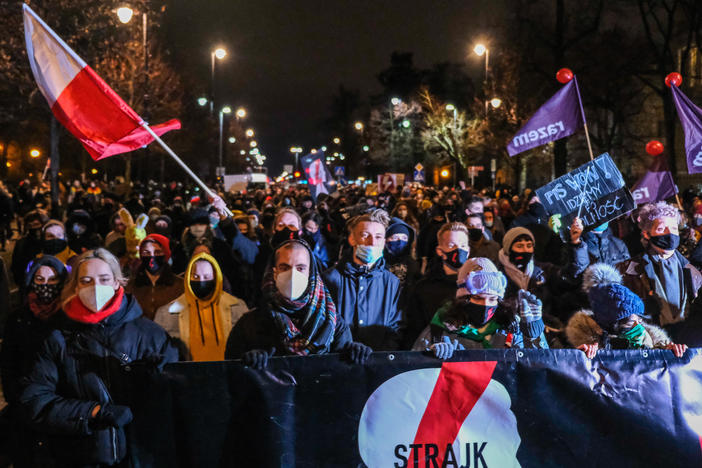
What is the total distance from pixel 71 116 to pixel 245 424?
12.5ft

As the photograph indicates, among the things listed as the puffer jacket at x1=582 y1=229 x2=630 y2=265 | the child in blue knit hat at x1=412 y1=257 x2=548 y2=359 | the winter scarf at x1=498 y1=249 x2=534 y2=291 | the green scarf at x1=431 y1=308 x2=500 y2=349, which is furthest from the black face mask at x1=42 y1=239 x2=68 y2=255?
the puffer jacket at x1=582 y1=229 x2=630 y2=265

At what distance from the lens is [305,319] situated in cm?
395

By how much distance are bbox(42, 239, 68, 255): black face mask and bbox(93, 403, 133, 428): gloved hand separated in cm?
484

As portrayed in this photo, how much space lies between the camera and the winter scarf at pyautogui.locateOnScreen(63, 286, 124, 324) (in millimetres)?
3834

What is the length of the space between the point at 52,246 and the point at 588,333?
6.13 metres

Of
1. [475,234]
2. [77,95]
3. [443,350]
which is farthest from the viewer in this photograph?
[475,234]

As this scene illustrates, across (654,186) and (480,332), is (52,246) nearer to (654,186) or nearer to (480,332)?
(480,332)

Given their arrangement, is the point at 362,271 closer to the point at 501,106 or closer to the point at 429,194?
the point at 429,194

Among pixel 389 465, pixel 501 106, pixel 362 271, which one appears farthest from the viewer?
pixel 501 106

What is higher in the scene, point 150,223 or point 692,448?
point 150,223

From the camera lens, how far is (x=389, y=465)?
367 cm

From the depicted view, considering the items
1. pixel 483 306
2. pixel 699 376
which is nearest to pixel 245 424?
pixel 483 306

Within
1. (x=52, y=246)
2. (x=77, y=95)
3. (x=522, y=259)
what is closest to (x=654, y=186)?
(x=522, y=259)

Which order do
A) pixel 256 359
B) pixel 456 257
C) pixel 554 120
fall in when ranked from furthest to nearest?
pixel 554 120, pixel 456 257, pixel 256 359
